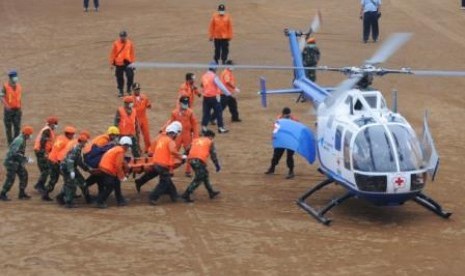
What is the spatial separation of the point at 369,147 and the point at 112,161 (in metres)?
4.78

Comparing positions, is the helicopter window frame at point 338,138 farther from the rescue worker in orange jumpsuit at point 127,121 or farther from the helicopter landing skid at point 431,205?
the rescue worker in orange jumpsuit at point 127,121

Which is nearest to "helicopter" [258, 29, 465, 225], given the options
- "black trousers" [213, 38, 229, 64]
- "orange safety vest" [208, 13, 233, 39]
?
"orange safety vest" [208, 13, 233, 39]

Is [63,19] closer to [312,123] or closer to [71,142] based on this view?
[312,123]

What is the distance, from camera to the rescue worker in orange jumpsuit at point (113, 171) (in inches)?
632

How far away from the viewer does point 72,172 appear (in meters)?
16.1

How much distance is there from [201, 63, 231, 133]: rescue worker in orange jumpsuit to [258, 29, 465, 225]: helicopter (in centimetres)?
486

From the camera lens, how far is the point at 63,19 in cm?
3847

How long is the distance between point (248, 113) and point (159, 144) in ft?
25.9

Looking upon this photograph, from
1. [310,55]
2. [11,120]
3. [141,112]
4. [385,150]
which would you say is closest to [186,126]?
[141,112]

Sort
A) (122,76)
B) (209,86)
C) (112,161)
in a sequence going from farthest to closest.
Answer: (122,76) < (209,86) < (112,161)

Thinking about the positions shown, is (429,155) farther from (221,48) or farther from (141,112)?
(221,48)

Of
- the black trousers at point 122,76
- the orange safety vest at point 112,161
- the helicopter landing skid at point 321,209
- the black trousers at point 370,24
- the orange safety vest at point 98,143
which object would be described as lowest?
the helicopter landing skid at point 321,209

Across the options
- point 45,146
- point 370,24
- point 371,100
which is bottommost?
point 45,146

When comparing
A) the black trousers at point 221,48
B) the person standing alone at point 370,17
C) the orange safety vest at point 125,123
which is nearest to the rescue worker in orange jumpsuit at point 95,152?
the orange safety vest at point 125,123
